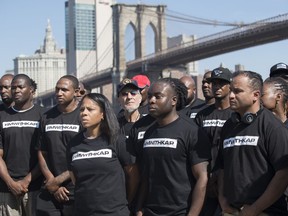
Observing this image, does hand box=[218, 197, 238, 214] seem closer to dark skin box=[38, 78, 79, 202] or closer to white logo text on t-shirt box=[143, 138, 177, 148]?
white logo text on t-shirt box=[143, 138, 177, 148]

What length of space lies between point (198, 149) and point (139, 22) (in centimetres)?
6546

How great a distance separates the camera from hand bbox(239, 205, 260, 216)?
393 centimetres

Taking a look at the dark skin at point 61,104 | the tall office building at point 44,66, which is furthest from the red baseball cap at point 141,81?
the tall office building at point 44,66

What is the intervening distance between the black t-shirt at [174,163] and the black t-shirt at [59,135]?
1.38 m

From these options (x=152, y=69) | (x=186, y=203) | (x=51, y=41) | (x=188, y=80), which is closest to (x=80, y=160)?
(x=186, y=203)

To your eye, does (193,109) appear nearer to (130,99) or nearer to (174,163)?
(130,99)

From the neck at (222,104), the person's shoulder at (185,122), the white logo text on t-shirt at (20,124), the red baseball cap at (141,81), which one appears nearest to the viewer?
the person's shoulder at (185,122)

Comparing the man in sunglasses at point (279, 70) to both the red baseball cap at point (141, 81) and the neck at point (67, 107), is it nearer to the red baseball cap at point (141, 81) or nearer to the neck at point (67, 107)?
the red baseball cap at point (141, 81)

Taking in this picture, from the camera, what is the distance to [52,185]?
557cm

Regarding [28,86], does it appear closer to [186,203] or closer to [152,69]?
[186,203]

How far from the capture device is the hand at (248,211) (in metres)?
3.93

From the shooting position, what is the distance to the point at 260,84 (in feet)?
13.9

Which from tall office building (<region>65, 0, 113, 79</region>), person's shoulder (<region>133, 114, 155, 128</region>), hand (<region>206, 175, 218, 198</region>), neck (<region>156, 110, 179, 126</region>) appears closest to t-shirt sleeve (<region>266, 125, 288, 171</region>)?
hand (<region>206, 175, 218, 198</region>)

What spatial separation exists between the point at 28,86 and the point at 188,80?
1.84 metres
